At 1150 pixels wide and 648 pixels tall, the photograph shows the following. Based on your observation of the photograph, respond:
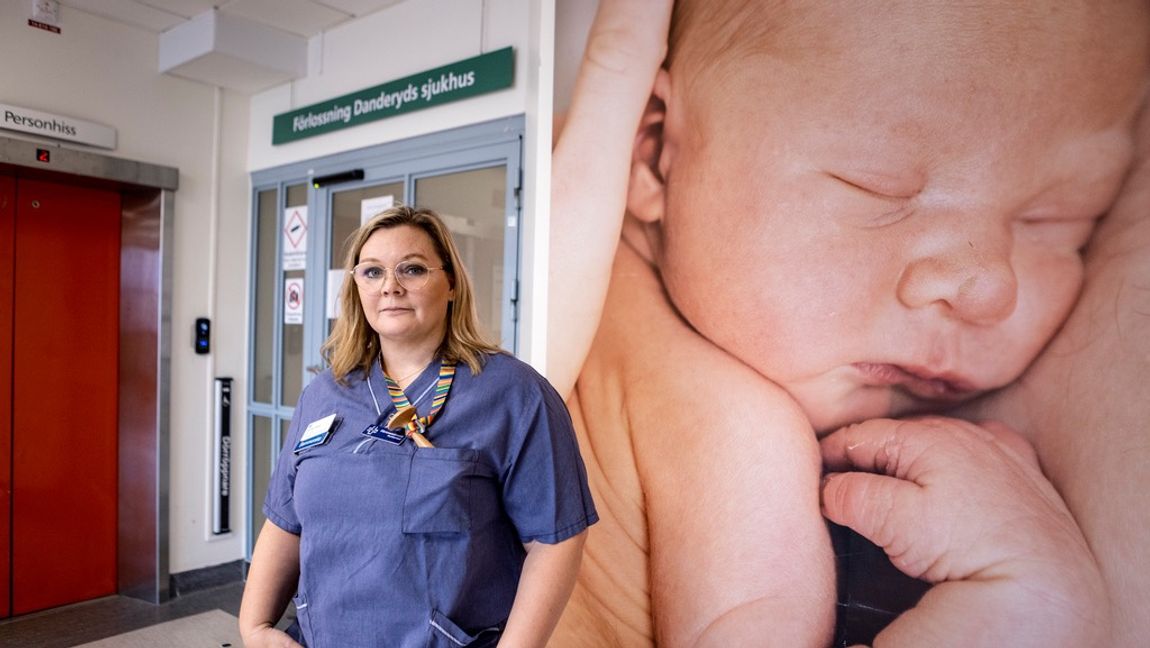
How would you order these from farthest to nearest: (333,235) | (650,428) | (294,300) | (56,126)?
1. (294,300)
2. (333,235)
3. (56,126)
4. (650,428)

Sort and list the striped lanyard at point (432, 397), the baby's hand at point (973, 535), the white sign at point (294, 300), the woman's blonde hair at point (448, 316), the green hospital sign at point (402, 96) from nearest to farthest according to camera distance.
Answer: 1. the striped lanyard at point (432, 397)
2. the woman's blonde hair at point (448, 316)
3. the baby's hand at point (973, 535)
4. the green hospital sign at point (402, 96)
5. the white sign at point (294, 300)

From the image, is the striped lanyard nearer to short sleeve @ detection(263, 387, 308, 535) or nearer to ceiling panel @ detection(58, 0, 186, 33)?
short sleeve @ detection(263, 387, 308, 535)

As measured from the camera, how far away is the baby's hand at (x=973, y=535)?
182 cm

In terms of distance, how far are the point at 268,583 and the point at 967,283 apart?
1.74 metres

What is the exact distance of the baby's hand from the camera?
182 cm

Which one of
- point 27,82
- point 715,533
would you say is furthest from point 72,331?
point 715,533

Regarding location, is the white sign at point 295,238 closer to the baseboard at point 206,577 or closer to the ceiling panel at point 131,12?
the ceiling panel at point 131,12

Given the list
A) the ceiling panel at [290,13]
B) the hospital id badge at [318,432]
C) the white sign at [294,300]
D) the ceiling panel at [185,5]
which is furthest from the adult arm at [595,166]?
the ceiling panel at [185,5]

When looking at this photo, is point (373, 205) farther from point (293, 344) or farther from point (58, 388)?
point (58, 388)

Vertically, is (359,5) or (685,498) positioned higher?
(359,5)

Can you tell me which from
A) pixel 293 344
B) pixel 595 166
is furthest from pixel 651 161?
pixel 293 344

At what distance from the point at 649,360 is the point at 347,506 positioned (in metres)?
1.33

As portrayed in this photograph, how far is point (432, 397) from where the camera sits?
5.32ft

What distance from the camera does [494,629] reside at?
60.7 inches
